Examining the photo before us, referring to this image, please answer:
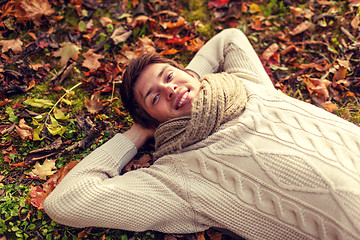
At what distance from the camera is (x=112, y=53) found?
134 inches

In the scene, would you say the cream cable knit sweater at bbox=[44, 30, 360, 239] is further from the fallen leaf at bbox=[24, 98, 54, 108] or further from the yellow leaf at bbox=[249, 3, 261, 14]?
the yellow leaf at bbox=[249, 3, 261, 14]

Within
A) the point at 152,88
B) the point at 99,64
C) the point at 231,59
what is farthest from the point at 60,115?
the point at 231,59

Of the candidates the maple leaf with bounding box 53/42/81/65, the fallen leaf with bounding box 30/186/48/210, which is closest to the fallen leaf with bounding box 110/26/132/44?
the maple leaf with bounding box 53/42/81/65

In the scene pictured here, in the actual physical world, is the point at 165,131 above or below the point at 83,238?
above

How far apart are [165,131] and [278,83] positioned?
5.47 feet

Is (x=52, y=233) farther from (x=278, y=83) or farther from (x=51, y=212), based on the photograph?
(x=278, y=83)

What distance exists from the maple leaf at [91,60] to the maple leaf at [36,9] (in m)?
0.81

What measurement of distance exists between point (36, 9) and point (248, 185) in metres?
3.31

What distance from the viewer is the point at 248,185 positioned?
2070 millimetres

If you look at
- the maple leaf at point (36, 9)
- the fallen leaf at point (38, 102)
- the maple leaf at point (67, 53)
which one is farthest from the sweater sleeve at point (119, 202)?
the maple leaf at point (36, 9)

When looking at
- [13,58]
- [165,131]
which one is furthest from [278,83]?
[13,58]

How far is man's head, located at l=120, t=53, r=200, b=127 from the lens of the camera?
236 cm

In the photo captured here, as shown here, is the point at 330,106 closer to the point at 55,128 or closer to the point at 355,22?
the point at 355,22

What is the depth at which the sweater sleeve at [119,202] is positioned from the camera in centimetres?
201
